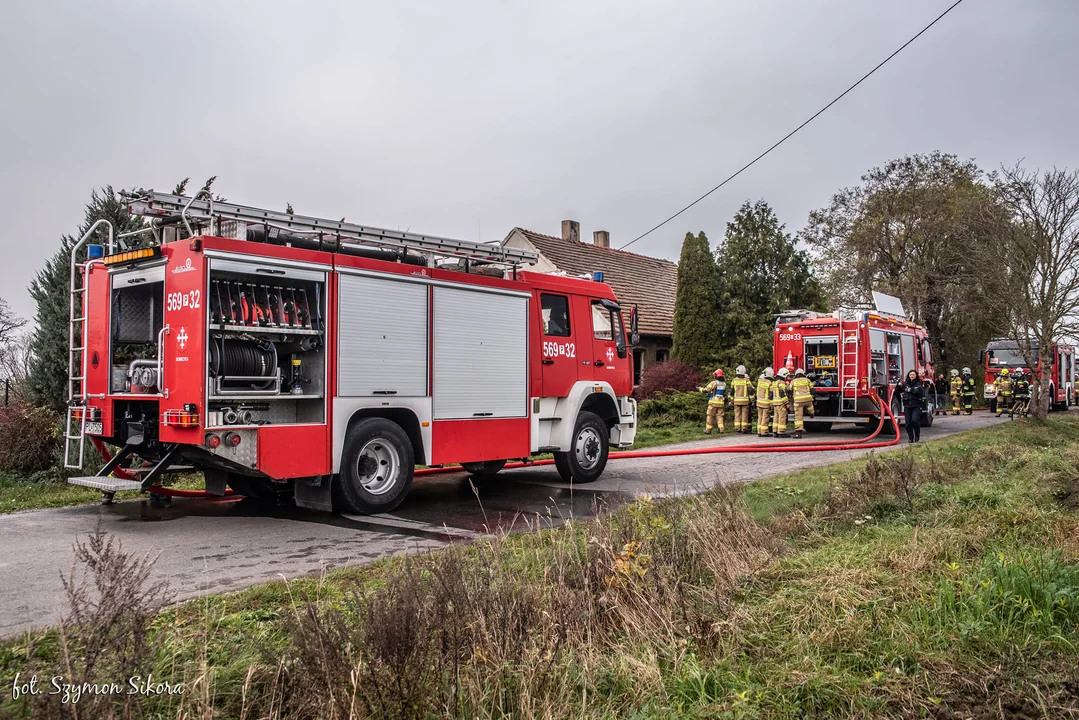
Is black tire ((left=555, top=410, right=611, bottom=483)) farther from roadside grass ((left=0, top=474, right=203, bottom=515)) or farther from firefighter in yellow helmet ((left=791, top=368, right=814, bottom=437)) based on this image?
firefighter in yellow helmet ((left=791, top=368, right=814, bottom=437))

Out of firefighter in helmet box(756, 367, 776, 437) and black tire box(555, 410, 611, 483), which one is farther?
firefighter in helmet box(756, 367, 776, 437)

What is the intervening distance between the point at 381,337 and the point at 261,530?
2.21m

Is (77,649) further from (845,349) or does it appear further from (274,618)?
(845,349)

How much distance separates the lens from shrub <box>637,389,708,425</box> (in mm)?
19203

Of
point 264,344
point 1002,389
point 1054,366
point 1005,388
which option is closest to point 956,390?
point 1002,389

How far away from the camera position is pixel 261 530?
7246 mm

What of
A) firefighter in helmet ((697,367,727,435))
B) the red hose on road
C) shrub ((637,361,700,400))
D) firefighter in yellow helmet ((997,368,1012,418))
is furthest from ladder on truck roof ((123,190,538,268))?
firefighter in yellow helmet ((997,368,1012,418))

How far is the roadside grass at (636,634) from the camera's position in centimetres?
291

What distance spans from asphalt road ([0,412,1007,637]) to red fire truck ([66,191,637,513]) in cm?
41

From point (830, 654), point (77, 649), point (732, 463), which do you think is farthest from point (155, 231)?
point (732, 463)

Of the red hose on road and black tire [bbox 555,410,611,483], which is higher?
black tire [bbox 555,410,611,483]

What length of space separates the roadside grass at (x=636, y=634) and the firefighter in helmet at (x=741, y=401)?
12.3 meters

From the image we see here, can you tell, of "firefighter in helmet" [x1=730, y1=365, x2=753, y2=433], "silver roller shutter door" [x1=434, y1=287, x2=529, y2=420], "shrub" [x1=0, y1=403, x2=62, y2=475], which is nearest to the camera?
"silver roller shutter door" [x1=434, y1=287, x2=529, y2=420]

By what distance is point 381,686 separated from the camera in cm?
288
